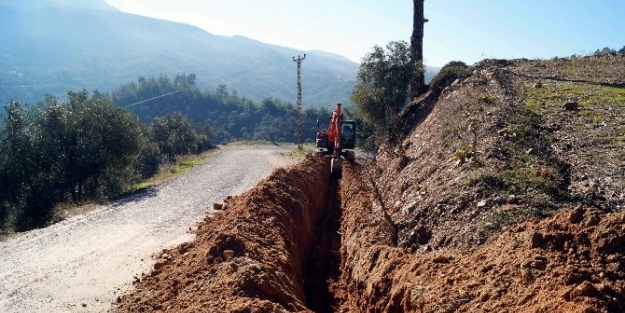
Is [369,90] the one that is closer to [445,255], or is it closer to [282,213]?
[282,213]

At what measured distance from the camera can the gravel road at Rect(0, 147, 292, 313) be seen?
902 cm

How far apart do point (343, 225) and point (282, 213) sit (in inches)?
116

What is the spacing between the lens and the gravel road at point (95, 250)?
902 centimetres

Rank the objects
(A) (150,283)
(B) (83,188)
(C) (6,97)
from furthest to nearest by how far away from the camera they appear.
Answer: (C) (6,97) < (B) (83,188) < (A) (150,283)

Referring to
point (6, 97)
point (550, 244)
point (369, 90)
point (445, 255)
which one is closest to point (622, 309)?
point (550, 244)

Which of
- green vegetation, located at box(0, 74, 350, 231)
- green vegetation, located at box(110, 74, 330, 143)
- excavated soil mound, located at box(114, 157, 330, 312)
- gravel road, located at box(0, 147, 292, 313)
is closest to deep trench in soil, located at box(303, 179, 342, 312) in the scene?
excavated soil mound, located at box(114, 157, 330, 312)

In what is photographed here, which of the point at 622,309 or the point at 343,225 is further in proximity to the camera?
the point at 343,225

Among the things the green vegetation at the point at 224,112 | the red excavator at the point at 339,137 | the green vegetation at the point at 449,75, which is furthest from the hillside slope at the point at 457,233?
the green vegetation at the point at 224,112

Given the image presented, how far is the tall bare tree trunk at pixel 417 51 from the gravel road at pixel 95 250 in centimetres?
1098

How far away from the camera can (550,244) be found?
6883 millimetres

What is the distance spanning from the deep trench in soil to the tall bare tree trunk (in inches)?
408

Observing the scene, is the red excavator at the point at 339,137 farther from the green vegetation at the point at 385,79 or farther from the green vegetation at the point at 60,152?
the green vegetation at the point at 60,152

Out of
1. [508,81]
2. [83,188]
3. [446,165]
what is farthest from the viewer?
[83,188]

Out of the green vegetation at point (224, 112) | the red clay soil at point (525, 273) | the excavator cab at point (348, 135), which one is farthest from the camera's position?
the green vegetation at point (224, 112)
